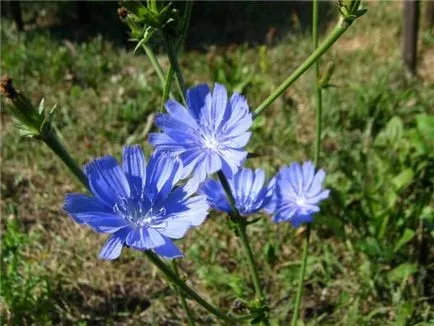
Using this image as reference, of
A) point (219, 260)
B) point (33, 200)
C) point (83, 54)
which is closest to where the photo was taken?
point (219, 260)

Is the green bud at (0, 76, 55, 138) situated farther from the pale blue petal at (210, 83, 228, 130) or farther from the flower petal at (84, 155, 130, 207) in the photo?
the pale blue petal at (210, 83, 228, 130)

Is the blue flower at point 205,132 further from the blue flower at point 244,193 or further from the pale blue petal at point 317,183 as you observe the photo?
the pale blue petal at point 317,183

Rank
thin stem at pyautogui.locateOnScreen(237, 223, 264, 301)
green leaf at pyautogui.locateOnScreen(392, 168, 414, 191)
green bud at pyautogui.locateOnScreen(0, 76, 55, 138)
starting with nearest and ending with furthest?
green bud at pyautogui.locateOnScreen(0, 76, 55, 138) < thin stem at pyautogui.locateOnScreen(237, 223, 264, 301) < green leaf at pyautogui.locateOnScreen(392, 168, 414, 191)

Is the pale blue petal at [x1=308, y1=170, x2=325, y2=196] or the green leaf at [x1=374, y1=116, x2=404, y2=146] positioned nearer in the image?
the pale blue petal at [x1=308, y1=170, x2=325, y2=196]

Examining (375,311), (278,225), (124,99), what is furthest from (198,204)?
(124,99)

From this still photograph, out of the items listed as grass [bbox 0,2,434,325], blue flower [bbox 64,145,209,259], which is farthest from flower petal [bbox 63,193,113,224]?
grass [bbox 0,2,434,325]

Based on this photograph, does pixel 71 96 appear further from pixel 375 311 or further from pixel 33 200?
pixel 375 311

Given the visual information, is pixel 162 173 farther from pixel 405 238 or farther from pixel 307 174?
pixel 405 238
